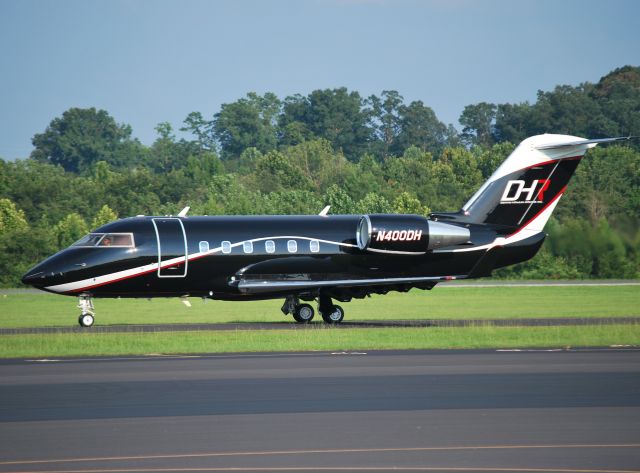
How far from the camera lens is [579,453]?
1554 centimetres

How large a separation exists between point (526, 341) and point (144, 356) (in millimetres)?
10346

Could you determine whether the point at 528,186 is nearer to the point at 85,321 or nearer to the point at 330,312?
the point at 330,312

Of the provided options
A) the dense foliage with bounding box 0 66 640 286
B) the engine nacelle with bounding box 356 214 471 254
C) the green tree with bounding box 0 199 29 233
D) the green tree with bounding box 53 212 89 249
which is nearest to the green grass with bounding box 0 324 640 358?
the engine nacelle with bounding box 356 214 471 254

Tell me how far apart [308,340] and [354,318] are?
36.6 ft

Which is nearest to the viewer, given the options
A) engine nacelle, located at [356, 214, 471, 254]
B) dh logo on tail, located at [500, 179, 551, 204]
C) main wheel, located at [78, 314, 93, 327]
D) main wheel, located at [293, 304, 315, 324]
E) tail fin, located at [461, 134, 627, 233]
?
main wheel, located at [78, 314, 93, 327]

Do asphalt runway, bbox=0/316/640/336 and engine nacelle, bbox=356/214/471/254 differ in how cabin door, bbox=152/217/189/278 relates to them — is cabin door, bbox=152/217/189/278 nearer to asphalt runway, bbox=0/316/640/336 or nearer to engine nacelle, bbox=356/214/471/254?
asphalt runway, bbox=0/316/640/336

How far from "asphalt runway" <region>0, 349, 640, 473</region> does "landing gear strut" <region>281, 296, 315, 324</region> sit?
13.1 meters

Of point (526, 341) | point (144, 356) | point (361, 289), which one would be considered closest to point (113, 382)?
point (144, 356)

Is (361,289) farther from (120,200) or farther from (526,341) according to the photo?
(120,200)

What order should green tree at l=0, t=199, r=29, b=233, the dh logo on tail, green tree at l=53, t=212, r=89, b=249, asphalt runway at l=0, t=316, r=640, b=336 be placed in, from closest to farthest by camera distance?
asphalt runway at l=0, t=316, r=640, b=336, the dh logo on tail, green tree at l=53, t=212, r=89, b=249, green tree at l=0, t=199, r=29, b=233

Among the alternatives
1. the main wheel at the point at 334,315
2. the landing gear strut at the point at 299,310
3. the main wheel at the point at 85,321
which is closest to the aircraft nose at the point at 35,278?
the main wheel at the point at 85,321

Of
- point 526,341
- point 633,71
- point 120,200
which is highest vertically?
point 633,71

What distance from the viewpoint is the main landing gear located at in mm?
40719

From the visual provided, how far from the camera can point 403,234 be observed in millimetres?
39594
